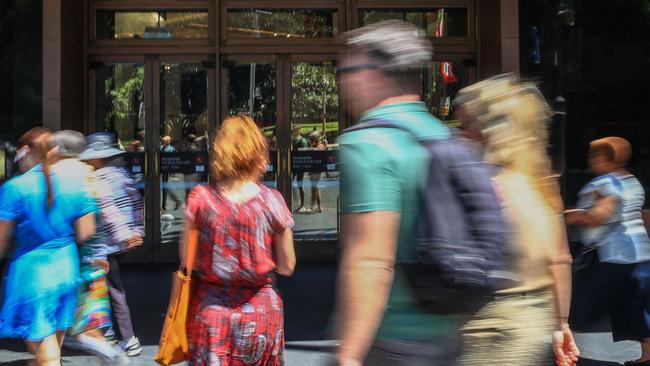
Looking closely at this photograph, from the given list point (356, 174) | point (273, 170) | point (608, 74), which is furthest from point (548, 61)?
point (356, 174)

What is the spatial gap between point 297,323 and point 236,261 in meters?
4.19

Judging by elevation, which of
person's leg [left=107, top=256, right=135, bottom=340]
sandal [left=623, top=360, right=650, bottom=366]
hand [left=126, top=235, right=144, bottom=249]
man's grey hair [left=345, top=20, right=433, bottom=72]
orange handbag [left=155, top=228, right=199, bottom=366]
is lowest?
sandal [left=623, top=360, right=650, bottom=366]

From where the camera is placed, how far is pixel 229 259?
391 cm

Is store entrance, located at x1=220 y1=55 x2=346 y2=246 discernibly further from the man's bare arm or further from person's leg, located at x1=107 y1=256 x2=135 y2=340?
the man's bare arm

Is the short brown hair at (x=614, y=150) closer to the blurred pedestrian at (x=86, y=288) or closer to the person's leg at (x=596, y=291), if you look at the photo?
the person's leg at (x=596, y=291)

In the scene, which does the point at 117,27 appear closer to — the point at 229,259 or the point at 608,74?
the point at 608,74

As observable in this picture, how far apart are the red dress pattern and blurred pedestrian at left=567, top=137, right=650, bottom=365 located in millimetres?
2759

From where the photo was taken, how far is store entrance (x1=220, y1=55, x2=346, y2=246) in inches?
454

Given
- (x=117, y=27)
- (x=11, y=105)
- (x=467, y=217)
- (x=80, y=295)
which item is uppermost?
(x=117, y=27)

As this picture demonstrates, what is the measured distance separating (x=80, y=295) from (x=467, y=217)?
3611mm

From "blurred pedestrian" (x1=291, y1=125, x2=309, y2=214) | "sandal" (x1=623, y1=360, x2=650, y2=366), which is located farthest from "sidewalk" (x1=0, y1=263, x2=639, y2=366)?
"blurred pedestrian" (x1=291, y1=125, x2=309, y2=214)

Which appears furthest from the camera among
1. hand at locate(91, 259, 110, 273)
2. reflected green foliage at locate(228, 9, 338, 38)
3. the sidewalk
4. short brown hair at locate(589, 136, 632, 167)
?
reflected green foliage at locate(228, 9, 338, 38)

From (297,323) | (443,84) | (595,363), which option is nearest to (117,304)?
(297,323)

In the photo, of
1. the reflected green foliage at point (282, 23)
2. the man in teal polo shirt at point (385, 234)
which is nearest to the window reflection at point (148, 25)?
the reflected green foliage at point (282, 23)
